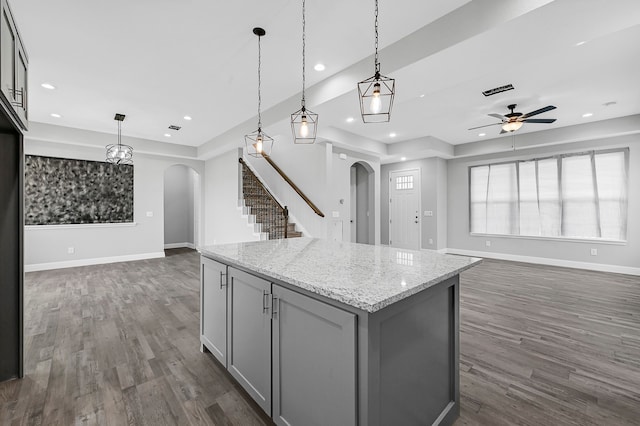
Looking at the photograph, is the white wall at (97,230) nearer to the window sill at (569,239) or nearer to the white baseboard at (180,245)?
the white baseboard at (180,245)

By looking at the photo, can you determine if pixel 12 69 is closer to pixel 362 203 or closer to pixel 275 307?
pixel 275 307

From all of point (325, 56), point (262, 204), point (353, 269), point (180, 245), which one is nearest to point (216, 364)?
point (353, 269)

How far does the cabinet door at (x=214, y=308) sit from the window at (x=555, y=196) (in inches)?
290

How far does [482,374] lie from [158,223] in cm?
775

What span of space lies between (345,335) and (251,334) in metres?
0.90

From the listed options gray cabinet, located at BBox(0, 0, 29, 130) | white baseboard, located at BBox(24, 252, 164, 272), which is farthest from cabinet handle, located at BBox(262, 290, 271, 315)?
white baseboard, located at BBox(24, 252, 164, 272)

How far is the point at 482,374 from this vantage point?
7.36 feet

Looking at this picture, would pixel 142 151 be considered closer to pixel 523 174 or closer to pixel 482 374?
pixel 482 374

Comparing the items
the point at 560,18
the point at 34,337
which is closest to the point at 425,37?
the point at 560,18

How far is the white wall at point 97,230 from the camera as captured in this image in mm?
5969

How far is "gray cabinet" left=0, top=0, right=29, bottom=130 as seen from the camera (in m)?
Result: 1.64

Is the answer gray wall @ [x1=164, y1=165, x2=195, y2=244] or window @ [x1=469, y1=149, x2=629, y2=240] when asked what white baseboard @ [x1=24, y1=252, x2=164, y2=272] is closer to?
gray wall @ [x1=164, y1=165, x2=195, y2=244]

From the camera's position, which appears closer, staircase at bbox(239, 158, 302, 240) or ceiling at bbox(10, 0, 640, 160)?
ceiling at bbox(10, 0, 640, 160)

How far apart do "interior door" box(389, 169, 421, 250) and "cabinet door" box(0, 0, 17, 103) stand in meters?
7.94
